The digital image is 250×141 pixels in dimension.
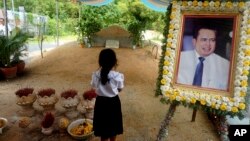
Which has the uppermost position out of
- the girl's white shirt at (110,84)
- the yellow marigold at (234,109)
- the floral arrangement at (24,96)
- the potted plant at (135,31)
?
the potted plant at (135,31)

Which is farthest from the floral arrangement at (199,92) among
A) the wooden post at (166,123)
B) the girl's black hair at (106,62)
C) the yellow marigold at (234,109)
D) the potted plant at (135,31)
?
the potted plant at (135,31)

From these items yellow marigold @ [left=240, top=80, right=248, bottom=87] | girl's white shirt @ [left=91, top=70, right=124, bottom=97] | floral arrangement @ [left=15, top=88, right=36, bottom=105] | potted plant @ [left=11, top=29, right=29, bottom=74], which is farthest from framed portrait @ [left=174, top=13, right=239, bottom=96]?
potted plant @ [left=11, top=29, right=29, bottom=74]

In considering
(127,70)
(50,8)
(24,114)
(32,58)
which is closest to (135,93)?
(127,70)

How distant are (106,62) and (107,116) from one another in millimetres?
555

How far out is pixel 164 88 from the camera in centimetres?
235

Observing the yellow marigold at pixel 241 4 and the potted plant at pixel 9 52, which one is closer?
the yellow marigold at pixel 241 4

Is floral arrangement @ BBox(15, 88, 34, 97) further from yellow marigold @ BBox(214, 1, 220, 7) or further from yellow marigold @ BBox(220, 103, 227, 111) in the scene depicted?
yellow marigold @ BBox(214, 1, 220, 7)

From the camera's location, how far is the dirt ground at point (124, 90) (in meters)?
2.98

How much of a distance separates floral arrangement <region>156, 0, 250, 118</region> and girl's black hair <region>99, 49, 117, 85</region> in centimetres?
58

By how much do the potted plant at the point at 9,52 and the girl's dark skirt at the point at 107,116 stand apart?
3.93 meters

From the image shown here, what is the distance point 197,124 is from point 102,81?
1840mm

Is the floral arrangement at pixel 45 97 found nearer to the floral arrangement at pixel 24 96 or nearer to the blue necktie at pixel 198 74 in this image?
the floral arrangement at pixel 24 96

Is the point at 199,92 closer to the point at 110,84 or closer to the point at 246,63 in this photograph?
the point at 246,63

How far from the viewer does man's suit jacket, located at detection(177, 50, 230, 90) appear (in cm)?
221
